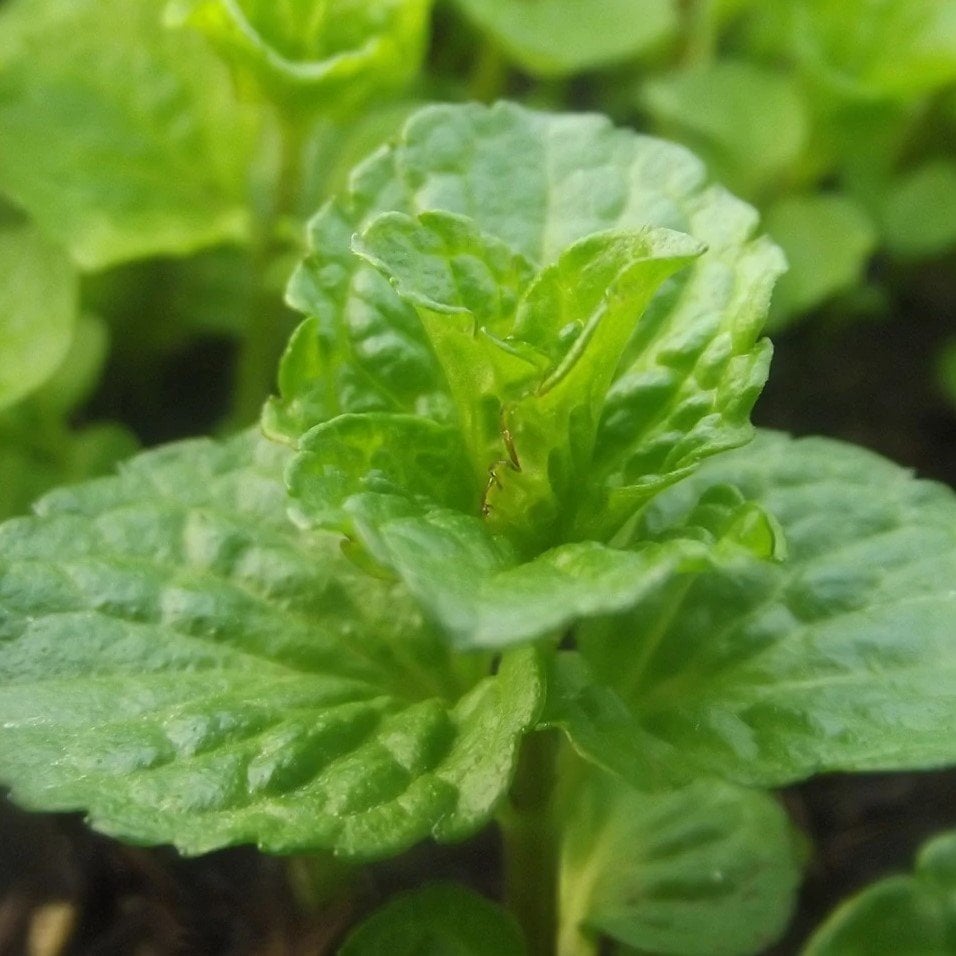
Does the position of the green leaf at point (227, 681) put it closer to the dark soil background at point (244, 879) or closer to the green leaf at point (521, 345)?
the green leaf at point (521, 345)

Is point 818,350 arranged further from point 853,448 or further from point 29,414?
point 29,414

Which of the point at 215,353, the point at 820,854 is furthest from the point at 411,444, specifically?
the point at 215,353

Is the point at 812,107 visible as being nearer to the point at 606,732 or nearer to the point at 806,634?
the point at 806,634

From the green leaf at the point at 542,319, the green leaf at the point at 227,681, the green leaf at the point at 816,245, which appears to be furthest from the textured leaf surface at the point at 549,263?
the green leaf at the point at 816,245

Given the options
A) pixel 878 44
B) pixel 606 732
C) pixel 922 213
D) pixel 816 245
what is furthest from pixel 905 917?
pixel 878 44

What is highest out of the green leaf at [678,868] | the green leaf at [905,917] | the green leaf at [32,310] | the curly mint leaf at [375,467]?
the curly mint leaf at [375,467]

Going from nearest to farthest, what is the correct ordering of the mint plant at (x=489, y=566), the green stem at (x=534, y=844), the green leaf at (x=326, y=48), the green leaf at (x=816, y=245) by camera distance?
the mint plant at (x=489, y=566)
the green stem at (x=534, y=844)
the green leaf at (x=326, y=48)
the green leaf at (x=816, y=245)
